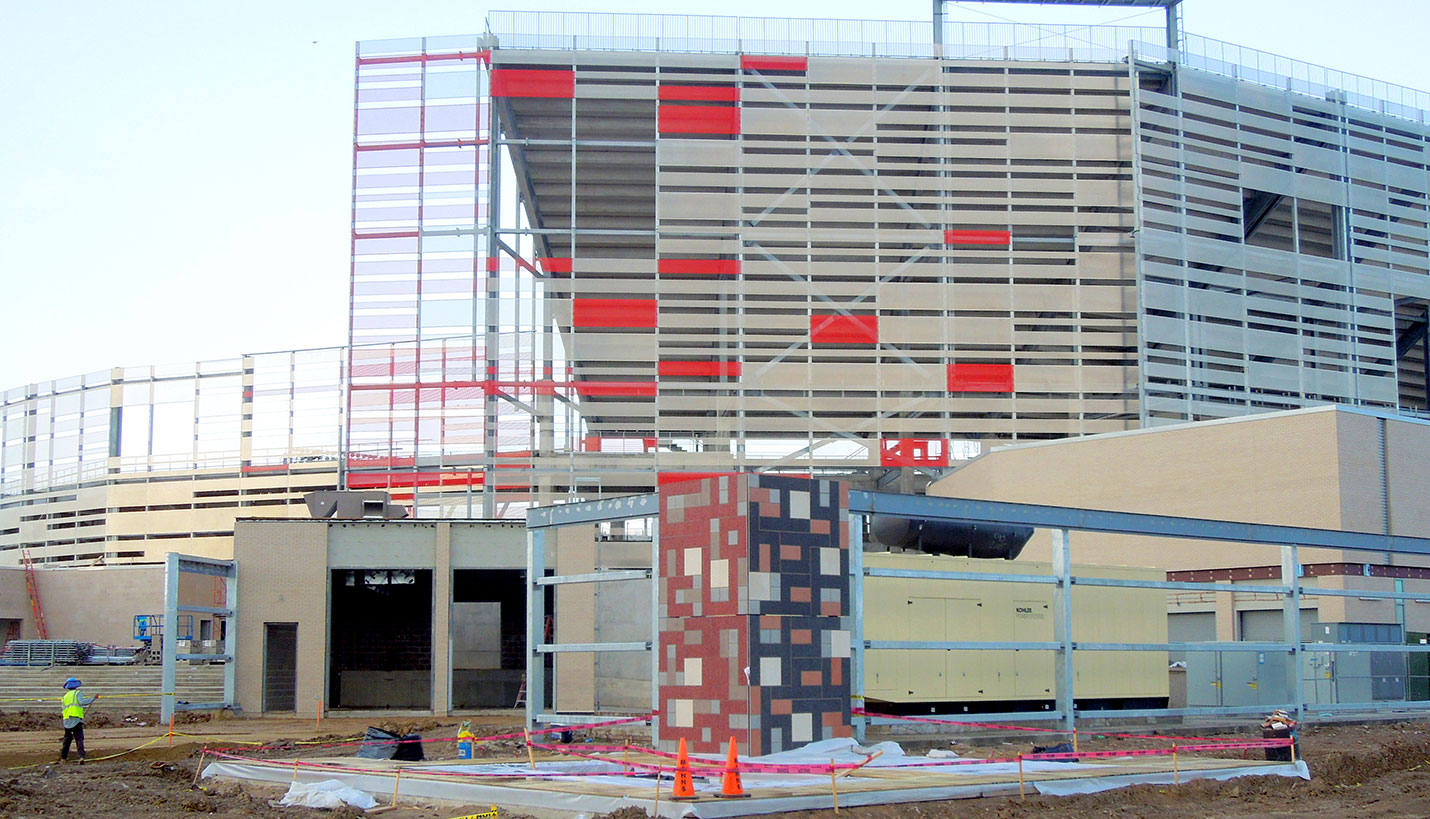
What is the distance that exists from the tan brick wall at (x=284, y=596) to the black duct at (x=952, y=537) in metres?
16.4

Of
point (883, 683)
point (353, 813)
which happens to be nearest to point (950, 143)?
point (883, 683)

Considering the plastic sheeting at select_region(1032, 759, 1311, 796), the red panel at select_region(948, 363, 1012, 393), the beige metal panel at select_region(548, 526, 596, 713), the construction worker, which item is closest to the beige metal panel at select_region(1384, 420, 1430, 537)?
the red panel at select_region(948, 363, 1012, 393)

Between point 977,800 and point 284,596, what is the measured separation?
963 inches

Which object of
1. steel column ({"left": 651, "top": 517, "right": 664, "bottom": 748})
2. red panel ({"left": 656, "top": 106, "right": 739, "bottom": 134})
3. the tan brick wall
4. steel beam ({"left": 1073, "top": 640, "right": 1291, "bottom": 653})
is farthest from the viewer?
red panel ({"left": 656, "top": 106, "right": 739, "bottom": 134})

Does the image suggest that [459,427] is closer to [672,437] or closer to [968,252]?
[672,437]

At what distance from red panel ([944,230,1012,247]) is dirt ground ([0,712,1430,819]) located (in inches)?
1047

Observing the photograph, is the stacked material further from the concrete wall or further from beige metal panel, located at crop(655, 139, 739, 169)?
beige metal panel, located at crop(655, 139, 739, 169)

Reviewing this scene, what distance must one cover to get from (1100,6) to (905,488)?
20682 mm

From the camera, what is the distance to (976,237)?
50.1m

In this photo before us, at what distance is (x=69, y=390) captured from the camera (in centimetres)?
10525

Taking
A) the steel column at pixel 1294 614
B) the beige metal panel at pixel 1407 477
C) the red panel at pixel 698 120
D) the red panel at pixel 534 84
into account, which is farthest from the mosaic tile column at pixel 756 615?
the red panel at pixel 534 84

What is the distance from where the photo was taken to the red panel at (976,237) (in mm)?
50031

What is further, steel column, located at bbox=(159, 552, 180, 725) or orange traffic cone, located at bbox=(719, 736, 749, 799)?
steel column, located at bbox=(159, 552, 180, 725)

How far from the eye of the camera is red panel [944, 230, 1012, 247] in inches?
1970
